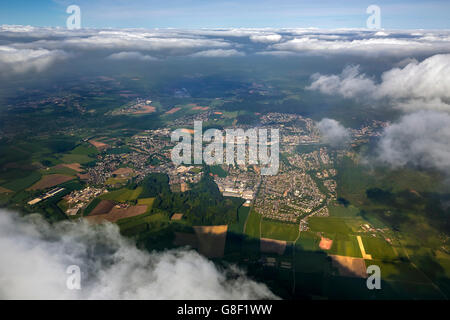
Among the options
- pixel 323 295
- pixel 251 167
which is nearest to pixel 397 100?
pixel 251 167

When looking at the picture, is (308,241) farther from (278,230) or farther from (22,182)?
(22,182)

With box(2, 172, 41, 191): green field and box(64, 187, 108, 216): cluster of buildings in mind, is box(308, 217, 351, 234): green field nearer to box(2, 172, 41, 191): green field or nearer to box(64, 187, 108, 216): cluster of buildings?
box(64, 187, 108, 216): cluster of buildings

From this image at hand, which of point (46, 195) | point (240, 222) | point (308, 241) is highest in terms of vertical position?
point (46, 195)

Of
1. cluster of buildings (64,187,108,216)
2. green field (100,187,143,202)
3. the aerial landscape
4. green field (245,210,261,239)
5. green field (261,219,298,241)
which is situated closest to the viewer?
the aerial landscape

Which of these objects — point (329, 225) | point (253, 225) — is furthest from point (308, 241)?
point (253, 225)

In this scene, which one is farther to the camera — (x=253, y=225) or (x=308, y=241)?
(x=253, y=225)

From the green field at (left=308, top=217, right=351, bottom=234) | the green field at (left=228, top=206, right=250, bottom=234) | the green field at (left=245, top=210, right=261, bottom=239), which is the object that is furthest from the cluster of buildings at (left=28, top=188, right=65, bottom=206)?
the green field at (left=308, top=217, right=351, bottom=234)

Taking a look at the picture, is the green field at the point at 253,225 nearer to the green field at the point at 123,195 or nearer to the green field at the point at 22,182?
the green field at the point at 123,195

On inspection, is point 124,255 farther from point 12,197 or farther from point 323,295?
point 12,197
